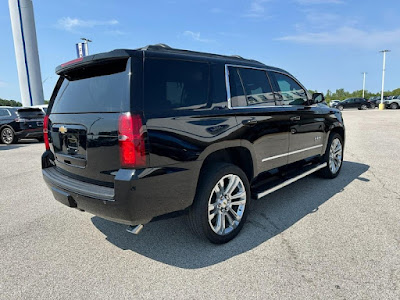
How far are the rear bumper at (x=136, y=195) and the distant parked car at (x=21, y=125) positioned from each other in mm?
10782

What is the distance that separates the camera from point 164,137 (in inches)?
94.0

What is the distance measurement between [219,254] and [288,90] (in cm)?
264

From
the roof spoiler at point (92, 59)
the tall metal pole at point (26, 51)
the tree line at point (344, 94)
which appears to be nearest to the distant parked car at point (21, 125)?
the roof spoiler at point (92, 59)

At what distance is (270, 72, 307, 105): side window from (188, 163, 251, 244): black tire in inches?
60.6

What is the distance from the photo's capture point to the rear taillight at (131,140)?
225 centimetres

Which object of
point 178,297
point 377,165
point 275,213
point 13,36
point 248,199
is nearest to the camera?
point 178,297

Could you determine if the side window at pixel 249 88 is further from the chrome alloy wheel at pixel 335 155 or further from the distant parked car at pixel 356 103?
the distant parked car at pixel 356 103

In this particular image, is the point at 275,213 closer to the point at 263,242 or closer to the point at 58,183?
the point at 263,242

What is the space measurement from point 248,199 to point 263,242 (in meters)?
0.49

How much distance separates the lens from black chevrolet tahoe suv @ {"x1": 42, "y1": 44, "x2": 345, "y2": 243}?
7.60 feet

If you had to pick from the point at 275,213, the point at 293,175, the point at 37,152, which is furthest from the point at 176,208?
the point at 37,152

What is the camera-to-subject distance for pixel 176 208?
255cm

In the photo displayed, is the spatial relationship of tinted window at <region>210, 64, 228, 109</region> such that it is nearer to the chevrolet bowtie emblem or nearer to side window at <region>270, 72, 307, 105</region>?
side window at <region>270, 72, 307, 105</region>

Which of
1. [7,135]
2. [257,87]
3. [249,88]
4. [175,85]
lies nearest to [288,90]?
[257,87]
